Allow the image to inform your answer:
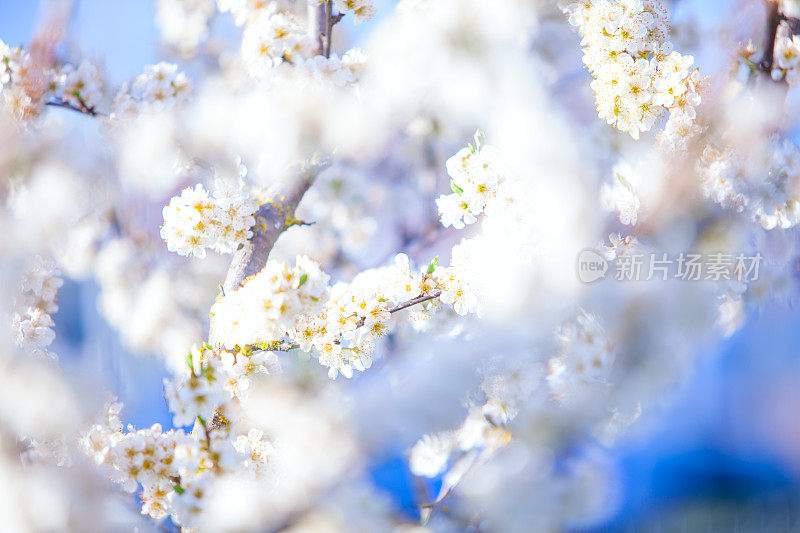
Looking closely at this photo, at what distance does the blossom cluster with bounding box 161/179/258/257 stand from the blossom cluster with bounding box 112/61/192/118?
0.24m

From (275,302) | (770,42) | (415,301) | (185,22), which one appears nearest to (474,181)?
(415,301)

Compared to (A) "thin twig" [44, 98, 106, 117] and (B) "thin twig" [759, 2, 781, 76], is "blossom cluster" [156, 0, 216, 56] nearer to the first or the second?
(A) "thin twig" [44, 98, 106, 117]

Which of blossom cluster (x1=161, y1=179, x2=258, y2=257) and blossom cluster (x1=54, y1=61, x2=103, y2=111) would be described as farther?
blossom cluster (x1=54, y1=61, x2=103, y2=111)

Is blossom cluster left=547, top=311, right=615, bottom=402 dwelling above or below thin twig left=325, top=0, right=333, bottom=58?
below

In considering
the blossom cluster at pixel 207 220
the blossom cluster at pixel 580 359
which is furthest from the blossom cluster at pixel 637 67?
the blossom cluster at pixel 207 220

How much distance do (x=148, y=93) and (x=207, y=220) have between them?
1.00 feet

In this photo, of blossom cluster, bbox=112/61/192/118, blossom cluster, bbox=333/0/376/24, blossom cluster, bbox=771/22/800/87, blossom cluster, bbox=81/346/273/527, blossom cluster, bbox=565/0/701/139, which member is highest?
blossom cluster, bbox=112/61/192/118

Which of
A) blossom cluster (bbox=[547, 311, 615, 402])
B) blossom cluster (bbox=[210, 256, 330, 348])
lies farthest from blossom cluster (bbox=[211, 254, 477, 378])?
blossom cluster (bbox=[547, 311, 615, 402])

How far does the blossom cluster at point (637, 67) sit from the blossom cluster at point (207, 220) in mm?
513

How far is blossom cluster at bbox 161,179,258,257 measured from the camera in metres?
0.63

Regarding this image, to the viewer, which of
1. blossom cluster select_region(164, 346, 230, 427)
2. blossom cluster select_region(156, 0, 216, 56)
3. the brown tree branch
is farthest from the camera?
blossom cluster select_region(156, 0, 216, 56)

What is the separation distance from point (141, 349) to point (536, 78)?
3.11 feet

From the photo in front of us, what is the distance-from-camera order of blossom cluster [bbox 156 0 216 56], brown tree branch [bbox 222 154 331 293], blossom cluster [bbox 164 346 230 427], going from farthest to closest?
1. blossom cluster [bbox 156 0 216 56]
2. brown tree branch [bbox 222 154 331 293]
3. blossom cluster [bbox 164 346 230 427]

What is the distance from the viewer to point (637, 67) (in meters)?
0.64
